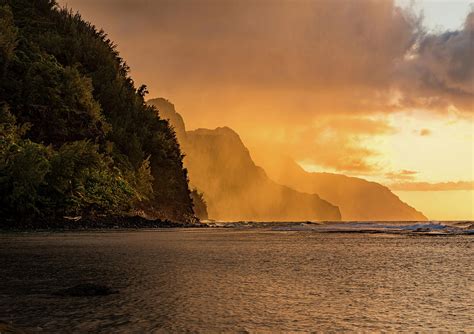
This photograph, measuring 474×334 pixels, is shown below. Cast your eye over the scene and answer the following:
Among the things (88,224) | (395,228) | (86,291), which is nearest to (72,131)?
(88,224)

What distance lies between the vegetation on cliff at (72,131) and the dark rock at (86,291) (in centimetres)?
2904

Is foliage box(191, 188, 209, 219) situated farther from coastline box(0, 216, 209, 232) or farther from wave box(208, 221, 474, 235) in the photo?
coastline box(0, 216, 209, 232)

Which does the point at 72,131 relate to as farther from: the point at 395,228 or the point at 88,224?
the point at 395,228

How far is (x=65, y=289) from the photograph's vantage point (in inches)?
282

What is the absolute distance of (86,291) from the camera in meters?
6.93

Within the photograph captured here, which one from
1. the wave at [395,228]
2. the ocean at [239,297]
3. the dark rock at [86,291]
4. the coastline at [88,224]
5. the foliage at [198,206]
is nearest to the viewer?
the ocean at [239,297]

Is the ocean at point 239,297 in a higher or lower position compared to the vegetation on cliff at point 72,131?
lower

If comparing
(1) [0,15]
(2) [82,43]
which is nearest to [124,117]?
(2) [82,43]

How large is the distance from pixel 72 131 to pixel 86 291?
44.4 meters

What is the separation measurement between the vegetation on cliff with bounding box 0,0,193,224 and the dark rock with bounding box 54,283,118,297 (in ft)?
95.3

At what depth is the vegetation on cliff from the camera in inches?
1422

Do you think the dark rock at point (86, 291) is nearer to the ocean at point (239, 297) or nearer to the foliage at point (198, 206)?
the ocean at point (239, 297)

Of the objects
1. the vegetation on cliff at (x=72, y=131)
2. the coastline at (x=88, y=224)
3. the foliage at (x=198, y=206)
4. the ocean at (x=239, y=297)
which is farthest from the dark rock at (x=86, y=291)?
the foliage at (x=198, y=206)

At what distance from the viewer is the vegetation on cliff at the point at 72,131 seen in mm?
36125
